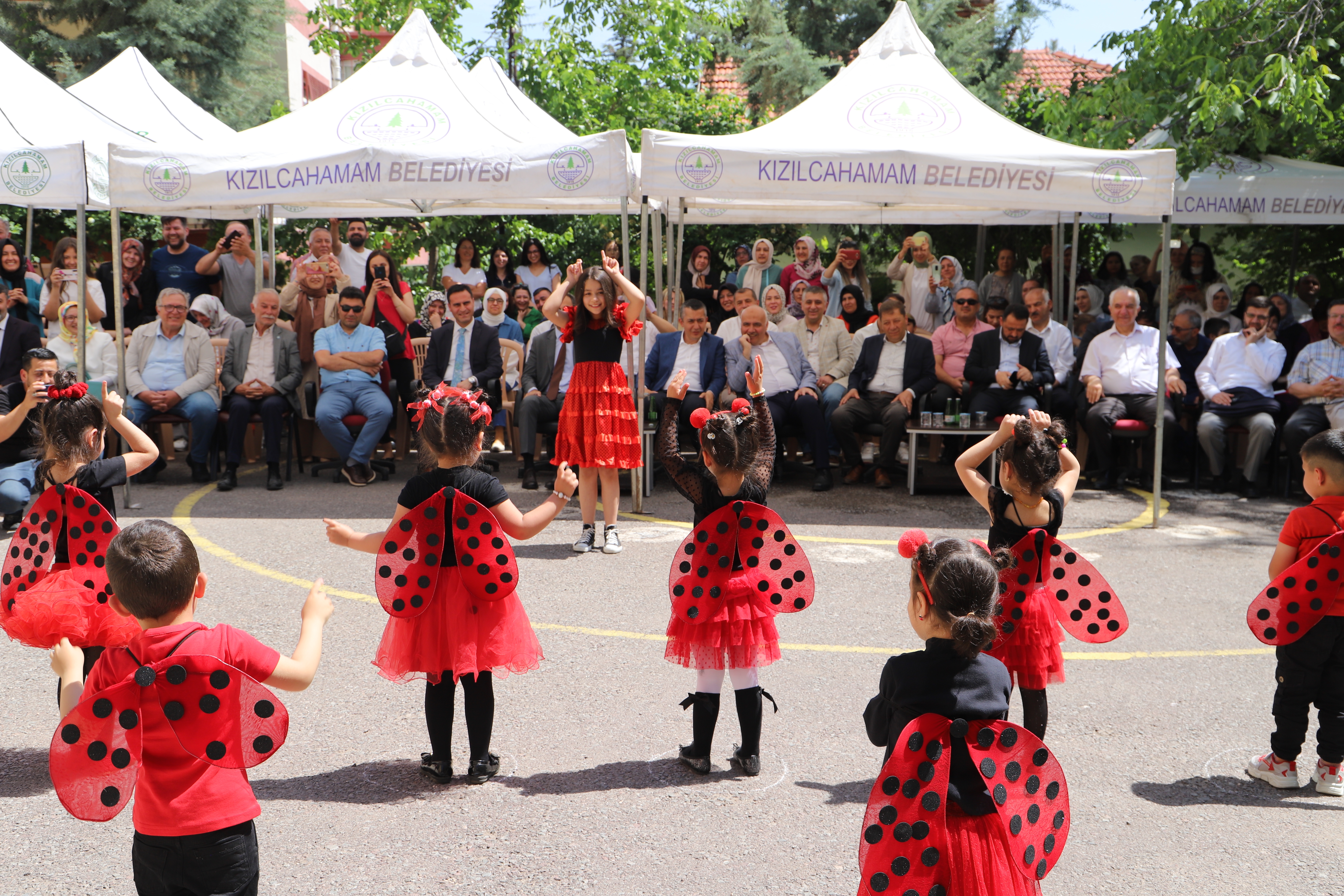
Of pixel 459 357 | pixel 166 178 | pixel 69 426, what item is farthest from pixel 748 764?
pixel 166 178

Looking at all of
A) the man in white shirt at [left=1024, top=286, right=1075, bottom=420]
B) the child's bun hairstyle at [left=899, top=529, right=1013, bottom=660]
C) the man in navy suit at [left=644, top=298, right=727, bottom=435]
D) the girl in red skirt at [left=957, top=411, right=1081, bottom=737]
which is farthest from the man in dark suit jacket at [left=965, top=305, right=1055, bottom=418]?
the child's bun hairstyle at [left=899, top=529, right=1013, bottom=660]

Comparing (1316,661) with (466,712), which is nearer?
(1316,661)

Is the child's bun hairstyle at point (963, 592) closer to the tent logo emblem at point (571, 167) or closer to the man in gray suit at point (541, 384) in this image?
the tent logo emblem at point (571, 167)

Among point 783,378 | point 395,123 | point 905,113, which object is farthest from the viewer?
point 783,378

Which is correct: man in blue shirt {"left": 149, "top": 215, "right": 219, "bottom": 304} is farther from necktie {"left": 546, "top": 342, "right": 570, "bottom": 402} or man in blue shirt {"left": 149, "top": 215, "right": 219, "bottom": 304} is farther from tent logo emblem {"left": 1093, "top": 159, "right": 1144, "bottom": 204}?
tent logo emblem {"left": 1093, "top": 159, "right": 1144, "bottom": 204}

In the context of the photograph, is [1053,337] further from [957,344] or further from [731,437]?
[731,437]

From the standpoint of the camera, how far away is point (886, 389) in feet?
34.0

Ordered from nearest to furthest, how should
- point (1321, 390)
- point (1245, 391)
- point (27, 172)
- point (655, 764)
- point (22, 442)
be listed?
point (655, 764) → point (22, 442) → point (27, 172) → point (1321, 390) → point (1245, 391)

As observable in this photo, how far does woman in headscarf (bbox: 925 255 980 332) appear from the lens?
12.8m

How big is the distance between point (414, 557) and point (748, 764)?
4.58ft

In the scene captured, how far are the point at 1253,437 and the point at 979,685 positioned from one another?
8.36 m

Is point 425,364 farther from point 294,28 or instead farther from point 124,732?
point 294,28

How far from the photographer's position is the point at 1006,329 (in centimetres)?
1038

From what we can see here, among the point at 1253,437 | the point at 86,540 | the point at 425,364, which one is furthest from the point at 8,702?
the point at 1253,437
